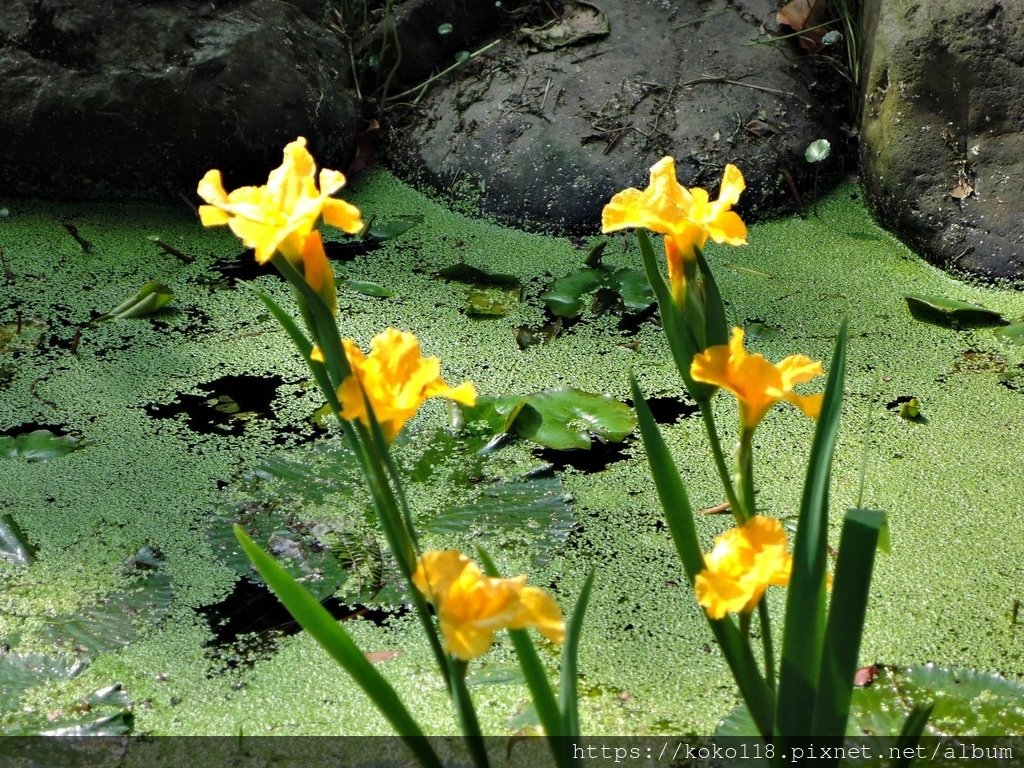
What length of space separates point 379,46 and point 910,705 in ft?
6.51

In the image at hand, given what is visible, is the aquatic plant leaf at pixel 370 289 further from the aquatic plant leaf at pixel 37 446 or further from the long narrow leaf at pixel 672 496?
the long narrow leaf at pixel 672 496

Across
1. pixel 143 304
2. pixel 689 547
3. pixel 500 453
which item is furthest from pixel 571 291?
pixel 689 547

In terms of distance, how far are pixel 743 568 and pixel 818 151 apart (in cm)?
168

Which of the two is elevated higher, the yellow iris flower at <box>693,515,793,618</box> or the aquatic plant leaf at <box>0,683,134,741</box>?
the yellow iris flower at <box>693,515,793,618</box>


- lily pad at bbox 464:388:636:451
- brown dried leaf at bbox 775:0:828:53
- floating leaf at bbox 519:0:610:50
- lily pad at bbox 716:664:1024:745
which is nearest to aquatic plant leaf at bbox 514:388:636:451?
lily pad at bbox 464:388:636:451

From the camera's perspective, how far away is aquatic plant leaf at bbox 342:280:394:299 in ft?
6.23

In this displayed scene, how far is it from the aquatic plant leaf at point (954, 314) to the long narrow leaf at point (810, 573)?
1223 mm

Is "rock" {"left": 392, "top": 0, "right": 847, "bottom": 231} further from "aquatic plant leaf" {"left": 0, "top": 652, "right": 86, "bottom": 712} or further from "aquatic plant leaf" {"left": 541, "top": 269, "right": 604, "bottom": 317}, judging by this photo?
"aquatic plant leaf" {"left": 0, "top": 652, "right": 86, "bottom": 712}

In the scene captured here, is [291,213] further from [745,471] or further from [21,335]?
[21,335]

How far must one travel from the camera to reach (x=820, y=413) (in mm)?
676

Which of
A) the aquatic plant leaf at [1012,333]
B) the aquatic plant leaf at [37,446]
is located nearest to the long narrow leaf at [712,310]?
the aquatic plant leaf at [37,446]

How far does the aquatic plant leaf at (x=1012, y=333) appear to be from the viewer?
173 centimetres

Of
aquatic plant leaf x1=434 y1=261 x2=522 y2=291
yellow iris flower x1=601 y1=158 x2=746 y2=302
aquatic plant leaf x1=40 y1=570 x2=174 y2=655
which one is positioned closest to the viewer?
yellow iris flower x1=601 y1=158 x2=746 y2=302

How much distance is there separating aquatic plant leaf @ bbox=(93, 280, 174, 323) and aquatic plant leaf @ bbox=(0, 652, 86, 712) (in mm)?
809
